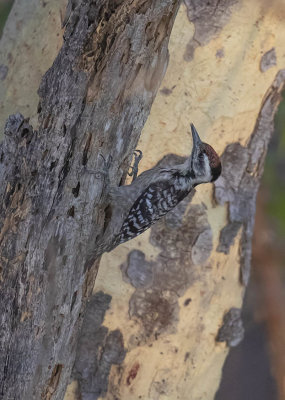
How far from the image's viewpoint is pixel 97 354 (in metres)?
2.28

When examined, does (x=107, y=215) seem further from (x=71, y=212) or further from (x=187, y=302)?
(x=187, y=302)

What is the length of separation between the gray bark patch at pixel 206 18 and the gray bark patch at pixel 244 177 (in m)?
0.35

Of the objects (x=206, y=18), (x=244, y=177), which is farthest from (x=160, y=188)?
(x=206, y=18)

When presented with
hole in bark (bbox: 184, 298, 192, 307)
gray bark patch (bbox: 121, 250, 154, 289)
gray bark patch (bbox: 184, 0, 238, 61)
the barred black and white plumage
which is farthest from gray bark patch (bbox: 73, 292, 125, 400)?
gray bark patch (bbox: 184, 0, 238, 61)

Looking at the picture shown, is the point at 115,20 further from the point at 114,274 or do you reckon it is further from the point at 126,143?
the point at 114,274

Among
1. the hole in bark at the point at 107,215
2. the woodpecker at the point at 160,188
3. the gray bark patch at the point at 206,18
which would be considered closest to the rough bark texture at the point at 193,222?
the gray bark patch at the point at 206,18

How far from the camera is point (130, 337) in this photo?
228 centimetres

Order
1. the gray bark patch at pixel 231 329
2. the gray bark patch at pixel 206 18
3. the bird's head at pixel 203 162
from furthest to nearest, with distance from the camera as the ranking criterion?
the gray bark patch at pixel 231 329 → the gray bark patch at pixel 206 18 → the bird's head at pixel 203 162

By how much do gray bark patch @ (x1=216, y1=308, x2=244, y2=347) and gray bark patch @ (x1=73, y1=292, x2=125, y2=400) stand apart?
456 mm

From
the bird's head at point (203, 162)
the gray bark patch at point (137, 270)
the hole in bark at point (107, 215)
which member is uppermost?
the bird's head at point (203, 162)

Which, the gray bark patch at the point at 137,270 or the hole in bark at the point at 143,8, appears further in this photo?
the gray bark patch at the point at 137,270

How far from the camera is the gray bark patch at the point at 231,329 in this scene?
8.01 feet

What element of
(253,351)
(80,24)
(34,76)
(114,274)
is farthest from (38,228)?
(253,351)

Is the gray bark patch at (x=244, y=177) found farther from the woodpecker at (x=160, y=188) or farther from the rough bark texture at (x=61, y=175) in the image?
the rough bark texture at (x=61, y=175)
